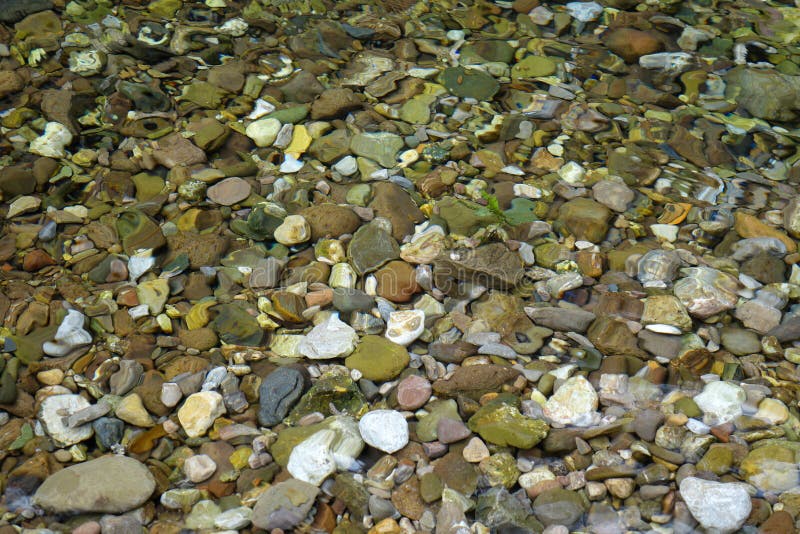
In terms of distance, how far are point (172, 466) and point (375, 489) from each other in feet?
2.79

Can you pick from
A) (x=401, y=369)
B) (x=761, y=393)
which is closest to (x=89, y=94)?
(x=401, y=369)

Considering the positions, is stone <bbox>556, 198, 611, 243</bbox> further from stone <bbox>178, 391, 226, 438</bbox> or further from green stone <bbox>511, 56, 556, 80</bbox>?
stone <bbox>178, 391, 226, 438</bbox>

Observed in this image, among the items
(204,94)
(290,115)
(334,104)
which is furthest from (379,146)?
(204,94)

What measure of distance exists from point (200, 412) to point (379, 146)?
2.02m

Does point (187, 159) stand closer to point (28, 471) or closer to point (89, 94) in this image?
point (89, 94)

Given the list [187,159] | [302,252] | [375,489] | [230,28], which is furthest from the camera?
[230,28]

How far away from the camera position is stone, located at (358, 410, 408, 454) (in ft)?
9.59

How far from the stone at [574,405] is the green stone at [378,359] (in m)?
0.67

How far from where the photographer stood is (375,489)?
2803 mm

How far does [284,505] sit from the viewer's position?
2.71m

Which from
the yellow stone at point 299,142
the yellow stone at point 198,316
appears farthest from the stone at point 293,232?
the yellow stone at point 299,142

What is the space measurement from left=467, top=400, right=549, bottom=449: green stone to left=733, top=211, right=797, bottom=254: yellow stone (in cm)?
180

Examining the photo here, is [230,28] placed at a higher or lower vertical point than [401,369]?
higher

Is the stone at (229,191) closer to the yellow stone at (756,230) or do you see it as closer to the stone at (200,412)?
the stone at (200,412)
